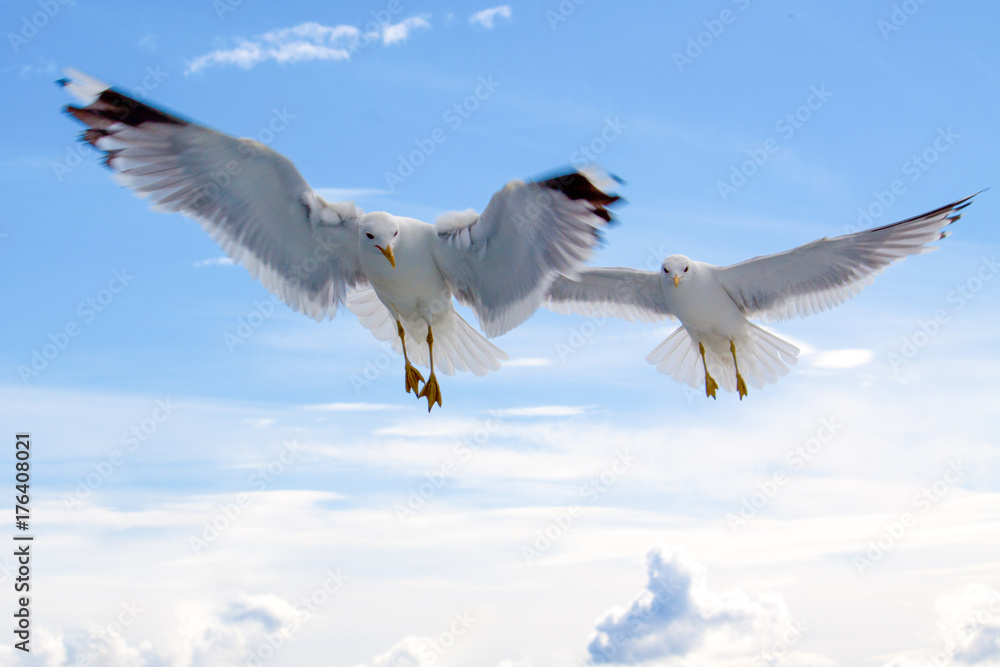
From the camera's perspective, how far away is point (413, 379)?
604cm

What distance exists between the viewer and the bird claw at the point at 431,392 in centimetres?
595

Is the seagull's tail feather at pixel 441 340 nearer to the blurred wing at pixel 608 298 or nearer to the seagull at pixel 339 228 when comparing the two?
the seagull at pixel 339 228

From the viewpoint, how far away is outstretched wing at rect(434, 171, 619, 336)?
4742 mm

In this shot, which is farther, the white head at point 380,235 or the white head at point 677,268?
the white head at point 677,268

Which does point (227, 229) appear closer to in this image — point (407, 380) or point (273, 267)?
point (273, 267)

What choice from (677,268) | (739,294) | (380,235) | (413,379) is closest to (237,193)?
(380,235)

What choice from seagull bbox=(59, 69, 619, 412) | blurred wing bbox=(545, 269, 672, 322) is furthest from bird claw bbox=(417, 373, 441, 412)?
blurred wing bbox=(545, 269, 672, 322)

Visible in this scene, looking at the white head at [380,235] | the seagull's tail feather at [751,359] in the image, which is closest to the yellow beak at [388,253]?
the white head at [380,235]

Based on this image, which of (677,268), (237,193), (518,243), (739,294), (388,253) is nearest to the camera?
(518,243)

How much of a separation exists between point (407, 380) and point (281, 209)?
1.40 metres

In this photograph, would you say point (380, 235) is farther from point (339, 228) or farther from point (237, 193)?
point (237, 193)

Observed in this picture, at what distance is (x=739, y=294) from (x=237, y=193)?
14.1ft

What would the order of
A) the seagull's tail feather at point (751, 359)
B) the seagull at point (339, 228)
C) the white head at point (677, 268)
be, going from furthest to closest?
the seagull's tail feather at point (751, 359)
the white head at point (677, 268)
the seagull at point (339, 228)

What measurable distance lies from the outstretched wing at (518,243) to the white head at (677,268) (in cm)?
219
